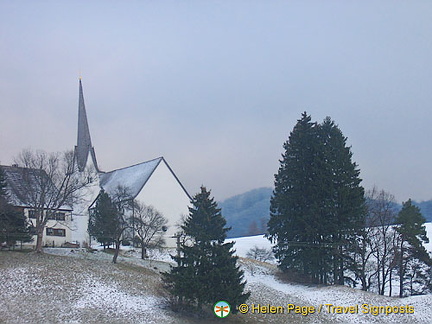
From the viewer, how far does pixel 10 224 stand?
38812 mm

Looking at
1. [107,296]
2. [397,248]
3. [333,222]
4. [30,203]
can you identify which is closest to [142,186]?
[30,203]

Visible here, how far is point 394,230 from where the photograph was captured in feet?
133

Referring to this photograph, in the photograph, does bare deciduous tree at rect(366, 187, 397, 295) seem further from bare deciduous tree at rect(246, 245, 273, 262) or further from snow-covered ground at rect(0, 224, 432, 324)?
bare deciduous tree at rect(246, 245, 273, 262)

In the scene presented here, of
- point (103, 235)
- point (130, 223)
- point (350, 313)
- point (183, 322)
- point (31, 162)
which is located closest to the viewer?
point (183, 322)

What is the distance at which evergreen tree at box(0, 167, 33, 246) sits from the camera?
37875 mm

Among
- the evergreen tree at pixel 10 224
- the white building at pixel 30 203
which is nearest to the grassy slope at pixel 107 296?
the evergreen tree at pixel 10 224

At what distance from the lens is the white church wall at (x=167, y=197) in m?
57.4

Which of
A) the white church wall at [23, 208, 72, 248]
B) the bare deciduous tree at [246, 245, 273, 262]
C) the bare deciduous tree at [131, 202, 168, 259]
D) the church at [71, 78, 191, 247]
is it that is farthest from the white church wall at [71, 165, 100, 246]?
the bare deciduous tree at [246, 245, 273, 262]

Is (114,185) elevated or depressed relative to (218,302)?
elevated

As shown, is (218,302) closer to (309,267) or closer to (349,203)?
(309,267)

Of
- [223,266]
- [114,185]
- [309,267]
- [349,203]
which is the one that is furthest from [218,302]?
[114,185]

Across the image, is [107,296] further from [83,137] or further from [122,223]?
[83,137]

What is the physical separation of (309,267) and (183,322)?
1525cm

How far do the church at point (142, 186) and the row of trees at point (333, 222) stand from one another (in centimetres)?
1657
